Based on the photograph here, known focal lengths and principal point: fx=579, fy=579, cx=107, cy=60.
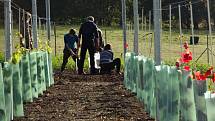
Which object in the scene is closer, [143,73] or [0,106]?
[0,106]

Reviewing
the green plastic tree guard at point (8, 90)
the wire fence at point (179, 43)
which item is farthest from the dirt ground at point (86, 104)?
the wire fence at point (179, 43)

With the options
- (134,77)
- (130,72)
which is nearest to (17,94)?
(134,77)

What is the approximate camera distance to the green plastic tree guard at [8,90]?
294 inches

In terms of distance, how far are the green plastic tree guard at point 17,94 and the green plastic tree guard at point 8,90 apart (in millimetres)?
509

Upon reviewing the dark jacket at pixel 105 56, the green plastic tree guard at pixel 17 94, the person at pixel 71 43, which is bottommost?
the green plastic tree guard at pixel 17 94

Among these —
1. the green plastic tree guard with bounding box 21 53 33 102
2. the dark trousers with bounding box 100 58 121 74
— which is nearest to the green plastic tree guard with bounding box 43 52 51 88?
the green plastic tree guard with bounding box 21 53 33 102

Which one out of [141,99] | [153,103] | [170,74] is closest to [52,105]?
[141,99]

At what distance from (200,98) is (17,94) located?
Result: 3.67 metres

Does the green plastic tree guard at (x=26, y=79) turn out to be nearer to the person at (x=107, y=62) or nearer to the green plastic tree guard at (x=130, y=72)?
the green plastic tree guard at (x=130, y=72)

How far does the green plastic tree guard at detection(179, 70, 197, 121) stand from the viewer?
597 centimetres

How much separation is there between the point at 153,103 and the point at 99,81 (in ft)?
23.8

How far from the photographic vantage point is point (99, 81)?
49.9 ft

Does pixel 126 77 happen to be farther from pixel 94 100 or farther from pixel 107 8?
pixel 107 8

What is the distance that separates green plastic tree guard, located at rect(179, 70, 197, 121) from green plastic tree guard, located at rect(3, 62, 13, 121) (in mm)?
2442
